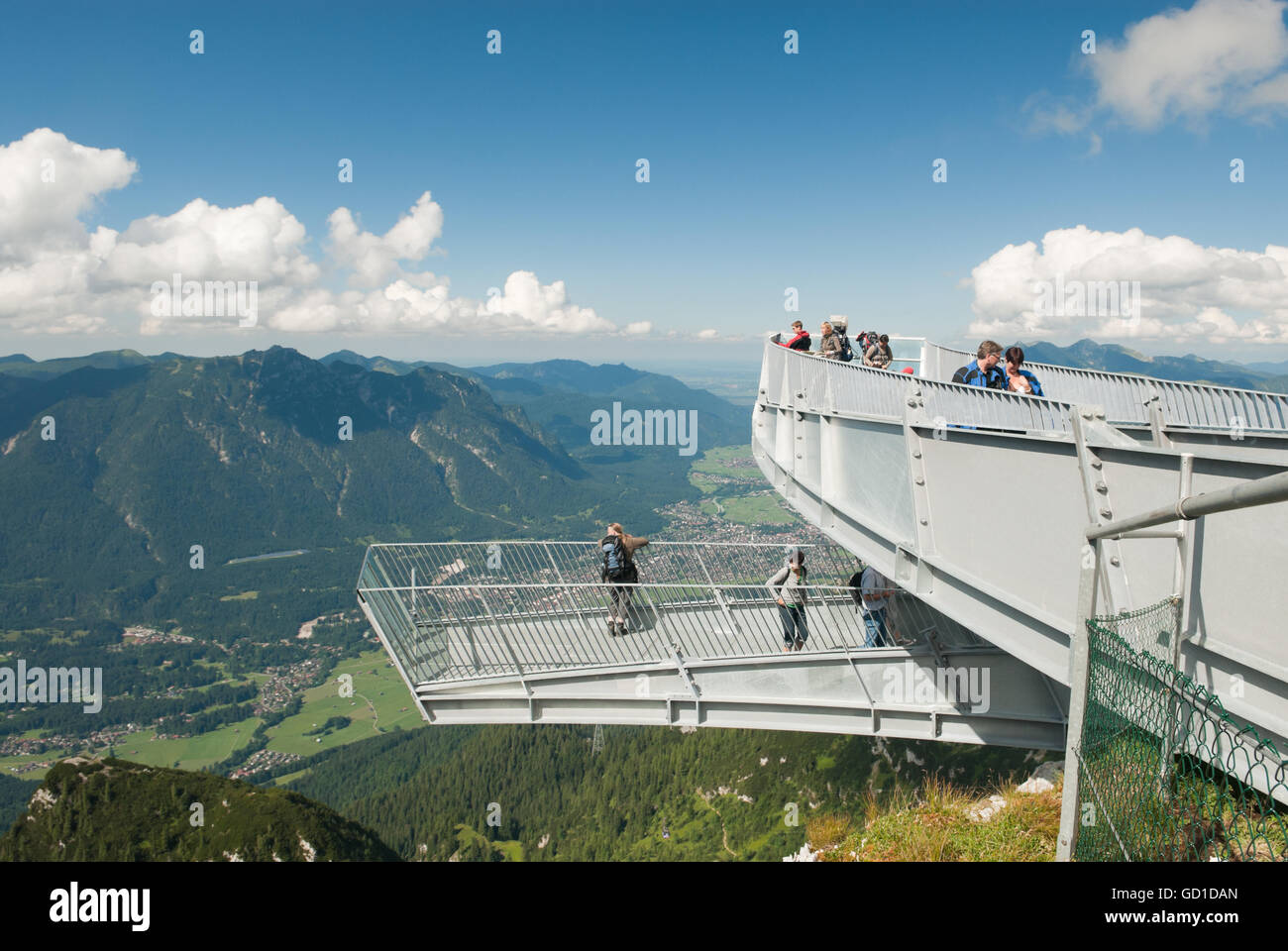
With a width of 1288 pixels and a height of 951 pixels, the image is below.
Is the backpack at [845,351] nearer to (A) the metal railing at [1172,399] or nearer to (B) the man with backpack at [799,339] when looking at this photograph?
(B) the man with backpack at [799,339]

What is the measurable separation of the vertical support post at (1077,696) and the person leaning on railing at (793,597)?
18.7 ft

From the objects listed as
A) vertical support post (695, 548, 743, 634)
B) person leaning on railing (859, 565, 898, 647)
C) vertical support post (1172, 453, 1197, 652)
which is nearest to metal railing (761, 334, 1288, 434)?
vertical support post (1172, 453, 1197, 652)

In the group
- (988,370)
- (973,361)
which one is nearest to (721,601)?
(988,370)

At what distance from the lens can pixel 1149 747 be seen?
5.23 m

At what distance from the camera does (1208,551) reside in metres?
5.07

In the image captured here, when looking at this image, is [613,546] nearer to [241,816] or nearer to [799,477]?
[799,477]

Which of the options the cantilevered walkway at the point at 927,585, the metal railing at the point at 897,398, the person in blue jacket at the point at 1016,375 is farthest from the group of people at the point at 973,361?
the cantilevered walkway at the point at 927,585

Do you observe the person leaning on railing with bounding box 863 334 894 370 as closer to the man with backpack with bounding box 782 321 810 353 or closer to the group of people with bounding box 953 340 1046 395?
the man with backpack with bounding box 782 321 810 353

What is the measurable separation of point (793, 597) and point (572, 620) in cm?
411

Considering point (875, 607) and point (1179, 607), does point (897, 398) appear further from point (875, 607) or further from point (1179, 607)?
point (1179, 607)

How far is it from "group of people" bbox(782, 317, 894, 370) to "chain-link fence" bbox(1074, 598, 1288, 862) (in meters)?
12.3

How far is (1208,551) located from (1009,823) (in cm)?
507
